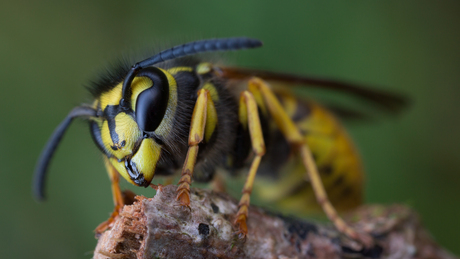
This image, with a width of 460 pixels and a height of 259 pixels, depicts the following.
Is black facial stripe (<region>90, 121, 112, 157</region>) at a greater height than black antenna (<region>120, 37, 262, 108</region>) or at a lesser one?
lesser

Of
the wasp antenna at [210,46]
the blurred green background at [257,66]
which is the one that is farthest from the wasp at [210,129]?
the blurred green background at [257,66]

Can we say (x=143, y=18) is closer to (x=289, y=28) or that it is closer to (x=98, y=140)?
(x=289, y=28)

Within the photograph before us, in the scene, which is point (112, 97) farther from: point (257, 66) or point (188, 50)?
point (257, 66)

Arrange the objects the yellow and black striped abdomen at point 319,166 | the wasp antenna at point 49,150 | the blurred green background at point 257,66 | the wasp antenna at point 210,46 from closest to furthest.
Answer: the wasp antenna at point 210,46
the wasp antenna at point 49,150
the yellow and black striped abdomen at point 319,166
the blurred green background at point 257,66

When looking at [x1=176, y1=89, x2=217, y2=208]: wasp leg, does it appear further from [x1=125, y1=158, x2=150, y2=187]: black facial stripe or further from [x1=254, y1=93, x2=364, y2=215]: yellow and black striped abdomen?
[x1=254, y1=93, x2=364, y2=215]: yellow and black striped abdomen

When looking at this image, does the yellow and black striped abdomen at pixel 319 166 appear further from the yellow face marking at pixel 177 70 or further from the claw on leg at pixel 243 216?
the claw on leg at pixel 243 216

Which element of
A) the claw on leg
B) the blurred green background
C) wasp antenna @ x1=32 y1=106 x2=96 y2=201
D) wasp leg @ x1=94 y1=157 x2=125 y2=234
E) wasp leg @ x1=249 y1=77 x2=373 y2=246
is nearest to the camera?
the claw on leg

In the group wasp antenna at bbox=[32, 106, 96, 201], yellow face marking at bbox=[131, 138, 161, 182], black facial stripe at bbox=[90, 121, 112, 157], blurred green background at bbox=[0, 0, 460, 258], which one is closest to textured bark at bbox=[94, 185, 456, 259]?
yellow face marking at bbox=[131, 138, 161, 182]
